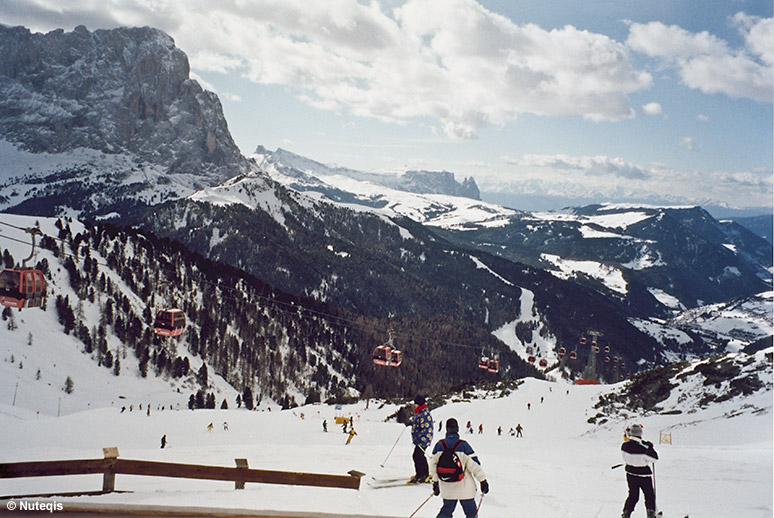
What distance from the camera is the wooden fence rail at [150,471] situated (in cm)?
817

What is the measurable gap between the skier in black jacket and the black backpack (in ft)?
15.7

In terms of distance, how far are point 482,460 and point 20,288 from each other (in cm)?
3081

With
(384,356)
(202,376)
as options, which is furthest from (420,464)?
(202,376)

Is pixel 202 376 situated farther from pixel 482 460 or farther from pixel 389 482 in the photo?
pixel 389 482

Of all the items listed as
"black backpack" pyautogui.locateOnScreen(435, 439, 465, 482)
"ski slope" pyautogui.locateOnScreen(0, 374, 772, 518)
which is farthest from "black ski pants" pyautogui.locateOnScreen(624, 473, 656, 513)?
"black backpack" pyautogui.locateOnScreen(435, 439, 465, 482)

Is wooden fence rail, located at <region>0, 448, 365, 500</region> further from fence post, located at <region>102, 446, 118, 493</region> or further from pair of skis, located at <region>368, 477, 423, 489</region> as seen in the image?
pair of skis, located at <region>368, 477, 423, 489</region>

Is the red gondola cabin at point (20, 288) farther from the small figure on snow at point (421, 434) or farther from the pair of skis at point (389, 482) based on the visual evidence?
the small figure on snow at point (421, 434)

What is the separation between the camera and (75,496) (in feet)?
31.0

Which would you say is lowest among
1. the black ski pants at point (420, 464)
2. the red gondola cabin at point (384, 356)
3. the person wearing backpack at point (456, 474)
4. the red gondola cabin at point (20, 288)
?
the red gondola cabin at point (384, 356)

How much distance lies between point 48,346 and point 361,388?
7892 centimetres

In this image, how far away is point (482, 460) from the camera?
23.3 meters

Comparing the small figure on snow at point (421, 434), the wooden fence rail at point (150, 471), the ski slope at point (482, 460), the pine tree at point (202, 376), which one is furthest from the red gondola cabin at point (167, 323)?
the pine tree at point (202, 376)

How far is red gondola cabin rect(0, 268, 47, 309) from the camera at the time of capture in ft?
96.3

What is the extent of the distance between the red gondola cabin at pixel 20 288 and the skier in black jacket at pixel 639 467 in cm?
3397
